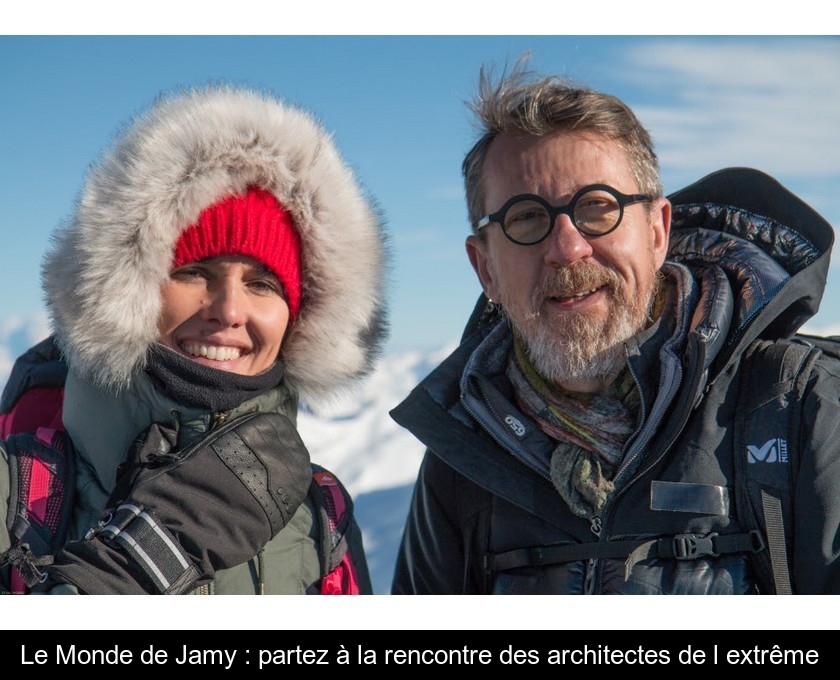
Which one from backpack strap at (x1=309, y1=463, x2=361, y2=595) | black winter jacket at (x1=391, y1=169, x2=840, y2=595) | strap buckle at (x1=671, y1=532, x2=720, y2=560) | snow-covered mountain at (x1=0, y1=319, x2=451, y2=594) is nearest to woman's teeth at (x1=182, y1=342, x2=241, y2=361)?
backpack strap at (x1=309, y1=463, x2=361, y2=595)

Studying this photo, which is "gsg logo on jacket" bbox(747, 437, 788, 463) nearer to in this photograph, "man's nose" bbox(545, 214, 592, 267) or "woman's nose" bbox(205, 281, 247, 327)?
"man's nose" bbox(545, 214, 592, 267)

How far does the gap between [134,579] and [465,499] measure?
1.08 meters

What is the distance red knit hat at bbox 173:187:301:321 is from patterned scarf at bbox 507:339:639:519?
34.9 inches

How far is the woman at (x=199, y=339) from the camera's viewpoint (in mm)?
2152

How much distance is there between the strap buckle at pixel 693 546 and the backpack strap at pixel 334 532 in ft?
3.14

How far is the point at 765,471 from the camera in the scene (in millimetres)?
2164

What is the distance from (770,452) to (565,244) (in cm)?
82

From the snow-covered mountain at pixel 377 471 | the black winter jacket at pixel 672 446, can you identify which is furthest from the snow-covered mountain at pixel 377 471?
the black winter jacket at pixel 672 446

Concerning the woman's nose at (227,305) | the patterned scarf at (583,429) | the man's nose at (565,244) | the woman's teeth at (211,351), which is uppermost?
the man's nose at (565,244)

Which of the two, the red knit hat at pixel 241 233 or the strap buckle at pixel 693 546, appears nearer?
the strap buckle at pixel 693 546

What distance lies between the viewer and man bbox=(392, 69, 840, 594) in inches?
87.8

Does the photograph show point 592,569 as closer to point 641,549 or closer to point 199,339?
point 641,549

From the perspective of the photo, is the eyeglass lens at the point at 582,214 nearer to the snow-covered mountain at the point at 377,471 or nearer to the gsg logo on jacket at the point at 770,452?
the gsg logo on jacket at the point at 770,452

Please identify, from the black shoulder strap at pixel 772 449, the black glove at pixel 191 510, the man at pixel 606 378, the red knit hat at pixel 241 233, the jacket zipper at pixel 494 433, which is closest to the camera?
the black glove at pixel 191 510
